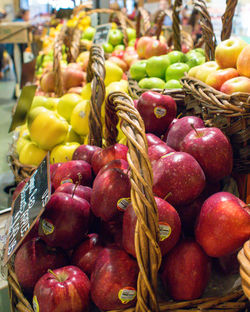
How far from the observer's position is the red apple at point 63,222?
0.80m

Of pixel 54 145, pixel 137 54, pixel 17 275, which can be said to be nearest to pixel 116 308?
pixel 17 275

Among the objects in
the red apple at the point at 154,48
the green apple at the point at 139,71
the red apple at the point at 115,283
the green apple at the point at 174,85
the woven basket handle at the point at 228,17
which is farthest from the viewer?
the red apple at the point at 154,48

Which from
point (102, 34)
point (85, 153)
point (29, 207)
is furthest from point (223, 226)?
point (102, 34)

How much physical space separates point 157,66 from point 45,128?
723 millimetres

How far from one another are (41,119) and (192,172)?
990mm

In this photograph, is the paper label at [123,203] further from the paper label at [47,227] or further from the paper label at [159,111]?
the paper label at [159,111]

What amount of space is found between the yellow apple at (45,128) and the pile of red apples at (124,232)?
62 cm

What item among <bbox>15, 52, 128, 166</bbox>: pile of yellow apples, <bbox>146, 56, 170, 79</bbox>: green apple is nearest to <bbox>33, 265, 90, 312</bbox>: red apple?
<bbox>15, 52, 128, 166</bbox>: pile of yellow apples

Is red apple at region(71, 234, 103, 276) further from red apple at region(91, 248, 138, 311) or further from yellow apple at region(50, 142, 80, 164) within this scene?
yellow apple at region(50, 142, 80, 164)

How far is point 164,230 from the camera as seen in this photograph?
69 centimetres

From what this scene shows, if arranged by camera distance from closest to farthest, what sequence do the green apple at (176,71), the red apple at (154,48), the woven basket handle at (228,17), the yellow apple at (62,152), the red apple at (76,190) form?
the red apple at (76,190) → the woven basket handle at (228,17) → the yellow apple at (62,152) → the green apple at (176,71) → the red apple at (154,48)

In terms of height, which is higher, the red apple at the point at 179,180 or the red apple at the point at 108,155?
the red apple at the point at 179,180

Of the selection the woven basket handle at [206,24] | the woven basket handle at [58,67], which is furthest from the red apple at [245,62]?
the woven basket handle at [58,67]

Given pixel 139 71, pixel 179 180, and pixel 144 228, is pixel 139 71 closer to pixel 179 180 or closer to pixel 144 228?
pixel 179 180
